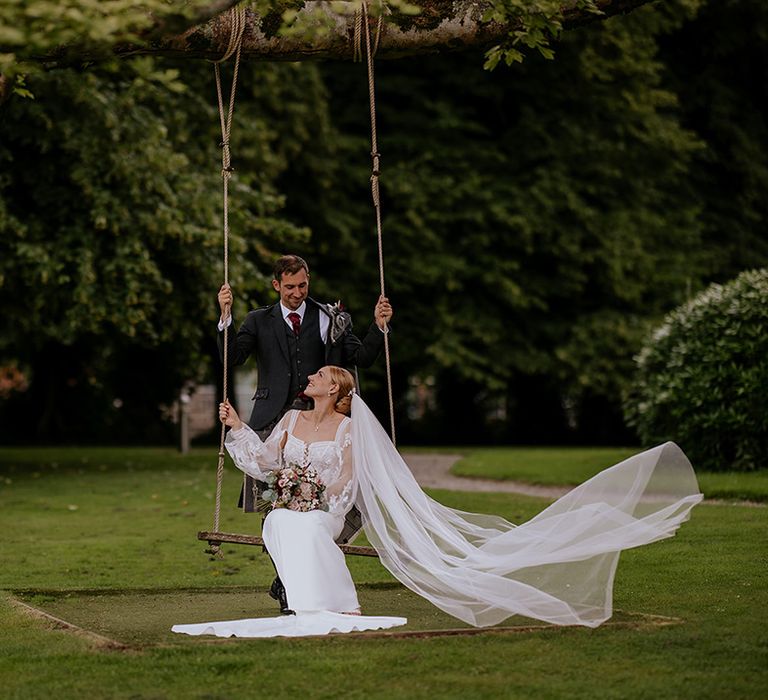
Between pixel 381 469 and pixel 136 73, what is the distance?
1382cm

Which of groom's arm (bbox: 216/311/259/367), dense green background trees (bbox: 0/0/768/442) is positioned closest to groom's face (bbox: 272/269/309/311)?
groom's arm (bbox: 216/311/259/367)

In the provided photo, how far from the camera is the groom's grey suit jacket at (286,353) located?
9211 mm

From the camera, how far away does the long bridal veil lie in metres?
7.66

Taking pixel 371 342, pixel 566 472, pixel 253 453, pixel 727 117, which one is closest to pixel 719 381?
pixel 566 472

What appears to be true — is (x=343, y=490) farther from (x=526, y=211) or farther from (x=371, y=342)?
(x=526, y=211)

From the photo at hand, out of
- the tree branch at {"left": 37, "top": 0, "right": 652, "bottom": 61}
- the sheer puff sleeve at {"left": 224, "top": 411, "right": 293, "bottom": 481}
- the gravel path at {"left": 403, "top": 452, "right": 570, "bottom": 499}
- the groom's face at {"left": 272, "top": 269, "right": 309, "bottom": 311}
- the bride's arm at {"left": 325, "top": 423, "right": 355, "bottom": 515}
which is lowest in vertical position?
the gravel path at {"left": 403, "top": 452, "right": 570, "bottom": 499}

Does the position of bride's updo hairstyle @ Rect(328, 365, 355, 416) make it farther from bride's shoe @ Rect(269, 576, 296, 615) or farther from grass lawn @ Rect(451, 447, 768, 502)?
grass lawn @ Rect(451, 447, 768, 502)

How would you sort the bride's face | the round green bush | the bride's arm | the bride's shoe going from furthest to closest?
the round green bush < the bride's face < the bride's arm < the bride's shoe

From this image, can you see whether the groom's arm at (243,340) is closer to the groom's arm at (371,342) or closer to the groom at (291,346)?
the groom at (291,346)

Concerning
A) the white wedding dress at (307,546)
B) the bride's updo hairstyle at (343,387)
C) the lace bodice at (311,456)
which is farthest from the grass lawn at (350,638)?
the bride's updo hairstyle at (343,387)

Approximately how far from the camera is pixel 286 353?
9.24m

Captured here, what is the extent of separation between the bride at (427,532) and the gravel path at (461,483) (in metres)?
8.71

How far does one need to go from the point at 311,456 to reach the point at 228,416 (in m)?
0.59

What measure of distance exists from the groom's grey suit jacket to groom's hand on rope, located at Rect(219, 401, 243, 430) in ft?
1.10
